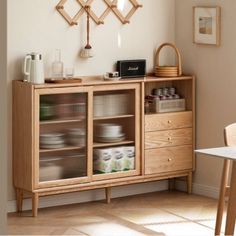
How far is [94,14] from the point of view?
17.3 feet

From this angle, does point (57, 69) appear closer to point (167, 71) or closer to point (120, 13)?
point (120, 13)

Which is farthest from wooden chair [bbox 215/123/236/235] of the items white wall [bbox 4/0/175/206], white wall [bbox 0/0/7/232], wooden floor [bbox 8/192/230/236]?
white wall [bbox 0/0/7/232]

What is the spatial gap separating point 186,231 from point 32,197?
1175mm

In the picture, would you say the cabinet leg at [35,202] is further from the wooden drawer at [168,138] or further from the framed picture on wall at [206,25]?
the framed picture on wall at [206,25]

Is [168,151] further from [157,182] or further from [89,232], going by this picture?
[89,232]

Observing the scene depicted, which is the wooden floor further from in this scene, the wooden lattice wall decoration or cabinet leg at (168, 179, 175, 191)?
the wooden lattice wall decoration

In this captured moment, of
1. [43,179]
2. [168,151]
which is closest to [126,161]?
[168,151]

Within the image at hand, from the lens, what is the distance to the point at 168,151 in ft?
18.0

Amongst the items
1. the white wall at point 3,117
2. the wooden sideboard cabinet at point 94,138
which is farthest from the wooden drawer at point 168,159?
the white wall at point 3,117

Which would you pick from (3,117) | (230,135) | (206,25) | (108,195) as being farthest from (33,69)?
(3,117)

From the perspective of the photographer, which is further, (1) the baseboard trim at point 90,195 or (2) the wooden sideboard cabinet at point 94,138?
(1) the baseboard trim at point 90,195

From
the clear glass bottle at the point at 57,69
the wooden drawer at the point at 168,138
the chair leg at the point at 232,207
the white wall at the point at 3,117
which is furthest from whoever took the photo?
the wooden drawer at the point at 168,138

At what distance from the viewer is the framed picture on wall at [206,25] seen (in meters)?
5.33

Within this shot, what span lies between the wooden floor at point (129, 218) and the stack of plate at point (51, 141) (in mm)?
532
